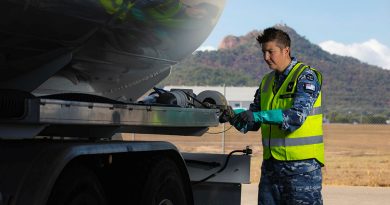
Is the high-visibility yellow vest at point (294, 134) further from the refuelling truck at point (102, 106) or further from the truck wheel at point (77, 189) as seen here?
the truck wheel at point (77, 189)

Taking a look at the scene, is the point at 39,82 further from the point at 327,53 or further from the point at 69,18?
the point at 327,53

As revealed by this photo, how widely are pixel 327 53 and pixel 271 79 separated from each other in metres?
159

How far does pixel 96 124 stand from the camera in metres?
3.92

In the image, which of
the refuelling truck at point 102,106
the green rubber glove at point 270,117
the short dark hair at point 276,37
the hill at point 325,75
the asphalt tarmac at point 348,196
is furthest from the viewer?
the hill at point 325,75

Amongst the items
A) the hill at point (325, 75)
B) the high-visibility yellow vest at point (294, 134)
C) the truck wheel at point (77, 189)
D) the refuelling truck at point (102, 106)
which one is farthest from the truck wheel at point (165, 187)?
the hill at point (325, 75)

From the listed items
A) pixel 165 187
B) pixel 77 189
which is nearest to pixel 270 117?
pixel 165 187

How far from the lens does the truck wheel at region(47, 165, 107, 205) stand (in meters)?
3.50

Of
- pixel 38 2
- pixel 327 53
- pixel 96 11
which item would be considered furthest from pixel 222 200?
pixel 327 53

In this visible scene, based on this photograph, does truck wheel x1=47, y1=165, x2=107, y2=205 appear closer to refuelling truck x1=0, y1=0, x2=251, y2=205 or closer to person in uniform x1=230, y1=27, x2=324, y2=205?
refuelling truck x1=0, y1=0, x2=251, y2=205

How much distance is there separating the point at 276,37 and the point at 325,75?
122 m

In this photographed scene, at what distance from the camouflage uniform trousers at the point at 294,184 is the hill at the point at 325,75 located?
56962mm

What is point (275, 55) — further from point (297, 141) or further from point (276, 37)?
point (297, 141)

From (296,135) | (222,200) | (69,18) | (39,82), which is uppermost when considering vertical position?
(69,18)

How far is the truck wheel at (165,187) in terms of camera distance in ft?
14.6
